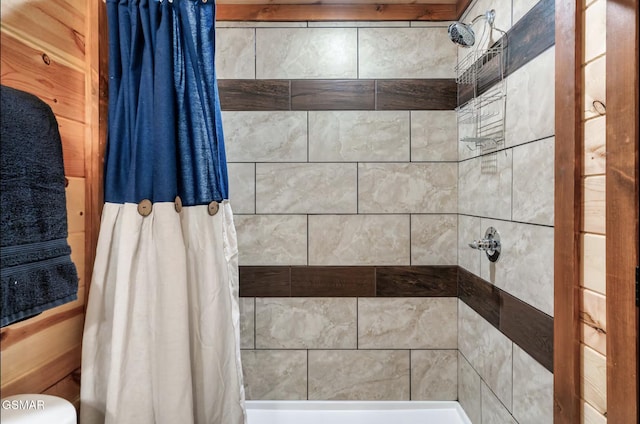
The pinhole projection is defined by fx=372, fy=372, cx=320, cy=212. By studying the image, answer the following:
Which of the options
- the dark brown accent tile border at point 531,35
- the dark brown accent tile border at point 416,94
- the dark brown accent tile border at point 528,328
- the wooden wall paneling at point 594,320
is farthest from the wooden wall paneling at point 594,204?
the dark brown accent tile border at point 416,94

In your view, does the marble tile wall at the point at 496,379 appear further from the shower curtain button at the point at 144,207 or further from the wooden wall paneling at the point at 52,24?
the wooden wall paneling at the point at 52,24

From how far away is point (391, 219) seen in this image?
208 centimetres

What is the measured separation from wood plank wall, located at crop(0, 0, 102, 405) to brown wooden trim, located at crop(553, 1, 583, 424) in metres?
1.40

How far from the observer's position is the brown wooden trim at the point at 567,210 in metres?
1.01

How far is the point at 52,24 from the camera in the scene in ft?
3.29

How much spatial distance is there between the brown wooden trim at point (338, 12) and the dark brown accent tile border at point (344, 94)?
1.12ft

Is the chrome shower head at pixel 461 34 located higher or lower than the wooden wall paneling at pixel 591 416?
higher

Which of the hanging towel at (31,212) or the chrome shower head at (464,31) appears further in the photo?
the chrome shower head at (464,31)

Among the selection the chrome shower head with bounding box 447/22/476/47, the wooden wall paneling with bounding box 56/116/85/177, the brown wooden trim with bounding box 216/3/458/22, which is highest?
the brown wooden trim with bounding box 216/3/458/22

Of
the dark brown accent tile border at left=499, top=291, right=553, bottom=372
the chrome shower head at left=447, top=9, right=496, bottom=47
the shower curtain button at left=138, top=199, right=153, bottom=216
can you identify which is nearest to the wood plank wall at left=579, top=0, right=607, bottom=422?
the dark brown accent tile border at left=499, top=291, right=553, bottom=372

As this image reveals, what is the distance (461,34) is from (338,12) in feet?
2.43

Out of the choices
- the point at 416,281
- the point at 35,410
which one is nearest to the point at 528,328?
the point at 416,281

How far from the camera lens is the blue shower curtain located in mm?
1156

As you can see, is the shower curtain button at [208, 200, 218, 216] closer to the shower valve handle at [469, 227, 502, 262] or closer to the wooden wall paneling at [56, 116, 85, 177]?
the wooden wall paneling at [56, 116, 85, 177]
